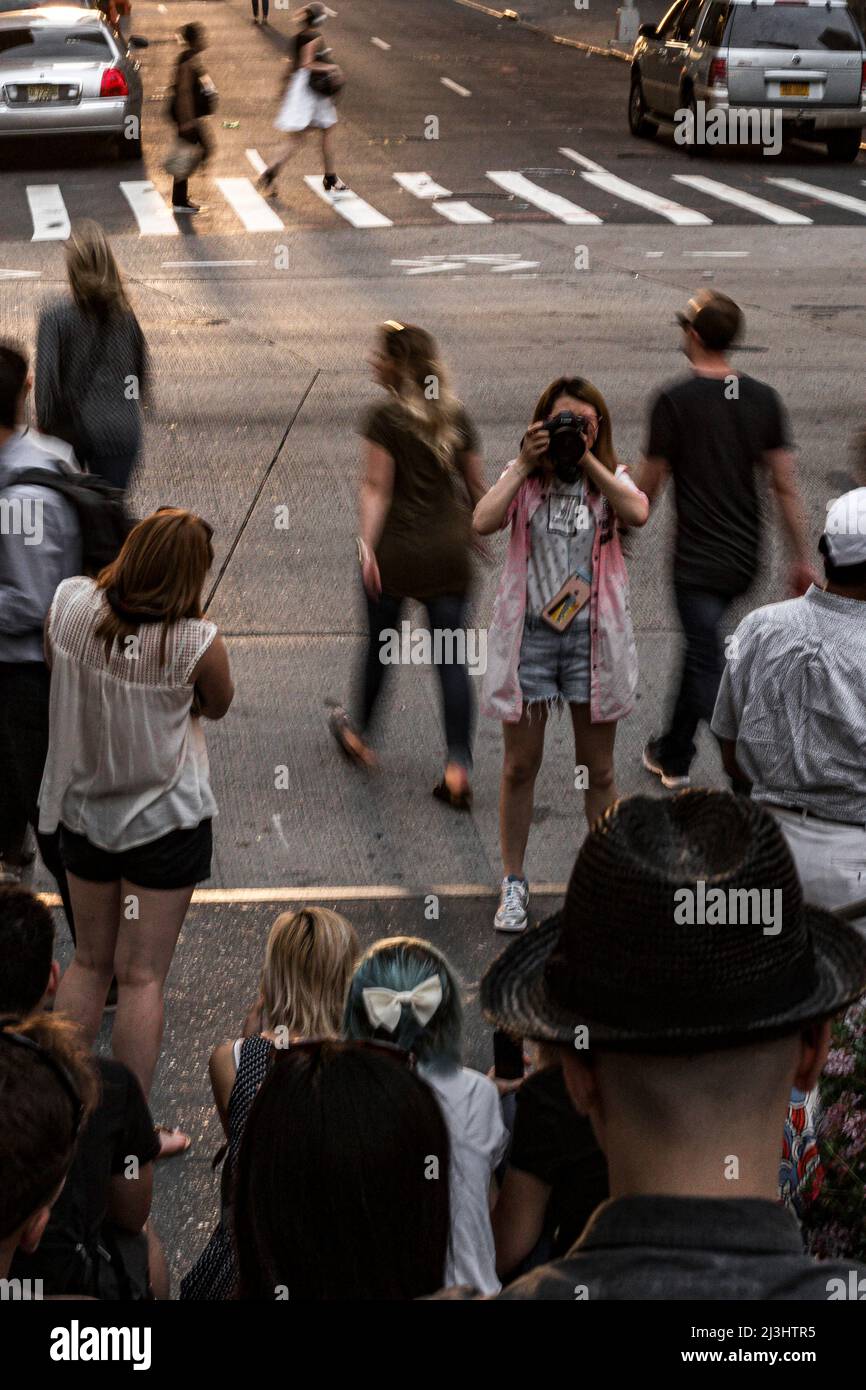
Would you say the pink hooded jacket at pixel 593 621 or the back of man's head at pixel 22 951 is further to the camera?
the pink hooded jacket at pixel 593 621

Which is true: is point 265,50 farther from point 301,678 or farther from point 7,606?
point 7,606

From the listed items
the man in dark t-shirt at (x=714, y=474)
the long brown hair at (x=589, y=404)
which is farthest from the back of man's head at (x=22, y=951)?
the man in dark t-shirt at (x=714, y=474)

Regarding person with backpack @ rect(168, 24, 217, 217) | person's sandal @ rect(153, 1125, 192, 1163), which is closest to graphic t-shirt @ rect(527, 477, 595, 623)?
person's sandal @ rect(153, 1125, 192, 1163)

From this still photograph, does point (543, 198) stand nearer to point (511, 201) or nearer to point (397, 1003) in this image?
point (511, 201)

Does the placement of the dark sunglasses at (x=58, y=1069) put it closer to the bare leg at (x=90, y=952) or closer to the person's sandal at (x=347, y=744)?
the bare leg at (x=90, y=952)

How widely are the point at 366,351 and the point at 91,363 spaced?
250 inches

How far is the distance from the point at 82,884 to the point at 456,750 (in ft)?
7.73

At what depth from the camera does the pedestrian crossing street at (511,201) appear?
1870 centimetres

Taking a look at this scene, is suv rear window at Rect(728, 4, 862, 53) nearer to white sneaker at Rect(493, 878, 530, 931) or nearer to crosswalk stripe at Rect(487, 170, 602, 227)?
crosswalk stripe at Rect(487, 170, 602, 227)

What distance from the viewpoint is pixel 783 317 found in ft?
47.6

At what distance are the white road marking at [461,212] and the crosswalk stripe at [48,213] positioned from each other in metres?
4.07

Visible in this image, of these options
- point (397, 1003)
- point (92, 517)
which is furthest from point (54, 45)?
point (397, 1003)

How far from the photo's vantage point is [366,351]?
13.3 metres
